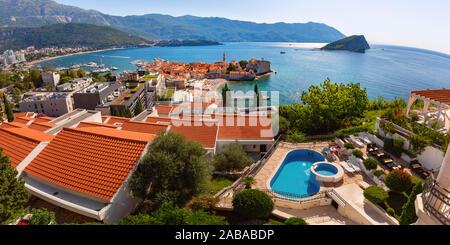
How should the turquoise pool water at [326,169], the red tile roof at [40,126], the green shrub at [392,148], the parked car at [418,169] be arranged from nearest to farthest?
1. the parked car at [418,169]
2. the turquoise pool water at [326,169]
3. the green shrub at [392,148]
4. the red tile roof at [40,126]

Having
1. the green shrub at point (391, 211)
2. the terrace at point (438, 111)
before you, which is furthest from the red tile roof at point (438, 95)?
the green shrub at point (391, 211)

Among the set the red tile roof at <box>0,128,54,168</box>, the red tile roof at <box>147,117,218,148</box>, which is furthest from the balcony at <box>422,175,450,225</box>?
the red tile roof at <box>0,128,54,168</box>

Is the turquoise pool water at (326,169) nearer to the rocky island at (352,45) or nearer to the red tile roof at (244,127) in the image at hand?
the red tile roof at (244,127)

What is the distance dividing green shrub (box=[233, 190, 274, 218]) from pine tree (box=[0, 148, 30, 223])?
7112 millimetres

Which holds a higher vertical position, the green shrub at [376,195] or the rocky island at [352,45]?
the rocky island at [352,45]

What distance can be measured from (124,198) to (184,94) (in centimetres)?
4253

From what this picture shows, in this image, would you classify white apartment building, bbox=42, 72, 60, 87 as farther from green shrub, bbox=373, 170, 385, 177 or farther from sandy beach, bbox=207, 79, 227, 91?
green shrub, bbox=373, 170, 385, 177

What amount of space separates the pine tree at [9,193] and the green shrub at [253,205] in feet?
23.3

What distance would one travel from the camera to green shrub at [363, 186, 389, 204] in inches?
344

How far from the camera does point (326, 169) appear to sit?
41.1ft

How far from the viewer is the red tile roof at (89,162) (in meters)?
8.12

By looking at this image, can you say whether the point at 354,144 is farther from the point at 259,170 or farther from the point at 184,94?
the point at 184,94

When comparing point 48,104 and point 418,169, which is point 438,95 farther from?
point 48,104
